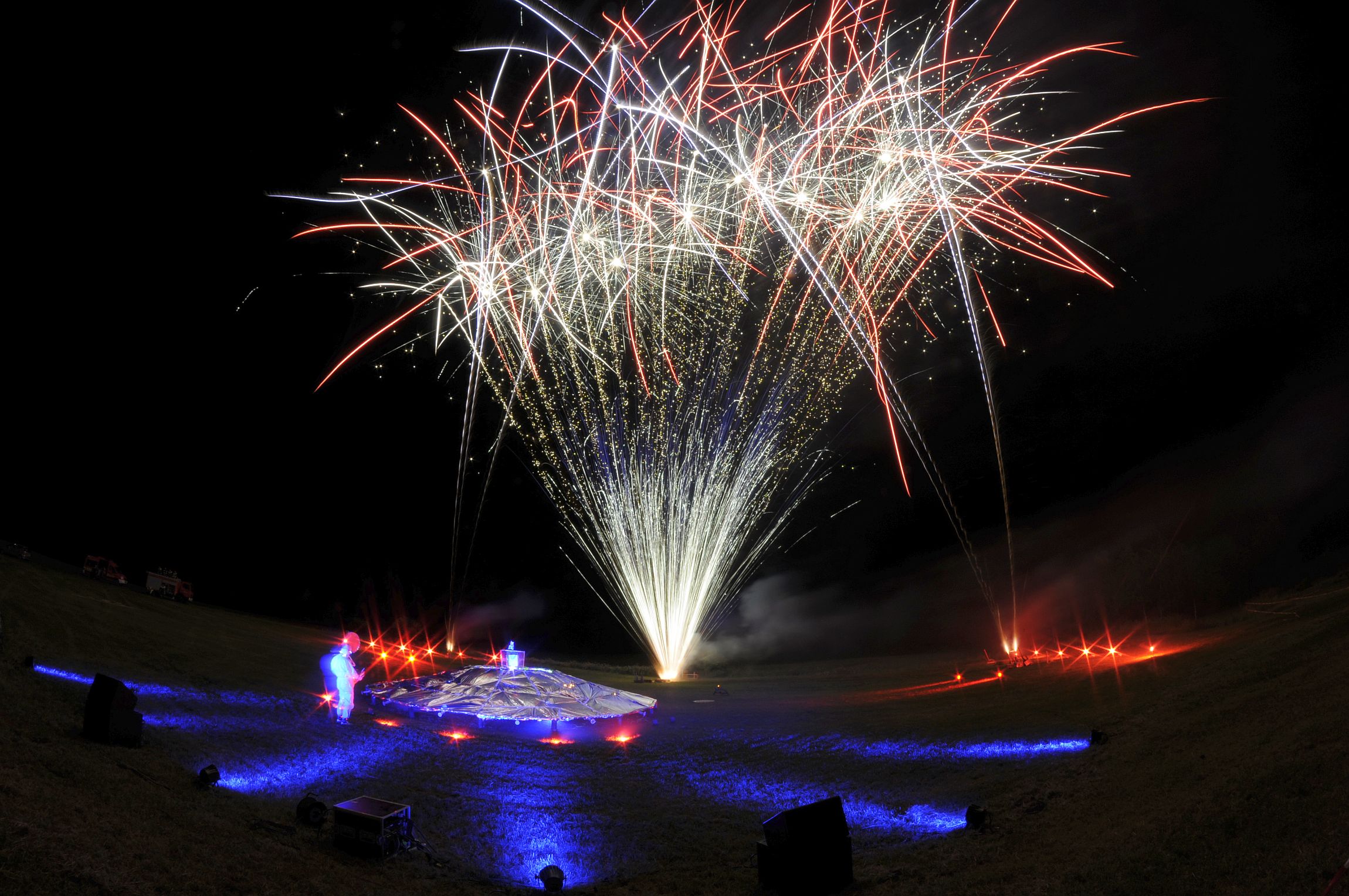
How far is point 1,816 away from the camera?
7.06 metres

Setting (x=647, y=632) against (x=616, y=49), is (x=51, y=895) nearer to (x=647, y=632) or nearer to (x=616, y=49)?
(x=616, y=49)

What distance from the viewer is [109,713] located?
10219 millimetres

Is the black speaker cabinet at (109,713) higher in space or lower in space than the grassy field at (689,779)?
higher

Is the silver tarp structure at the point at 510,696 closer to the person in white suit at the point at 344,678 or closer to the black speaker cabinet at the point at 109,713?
the person in white suit at the point at 344,678

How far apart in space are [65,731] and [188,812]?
8.90 ft

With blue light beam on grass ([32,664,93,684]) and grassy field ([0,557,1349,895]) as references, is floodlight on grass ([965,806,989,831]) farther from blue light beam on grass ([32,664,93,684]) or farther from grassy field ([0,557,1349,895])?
blue light beam on grass ([32,664,93,684])

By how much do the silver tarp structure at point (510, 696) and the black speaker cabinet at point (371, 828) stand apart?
24.4 ft

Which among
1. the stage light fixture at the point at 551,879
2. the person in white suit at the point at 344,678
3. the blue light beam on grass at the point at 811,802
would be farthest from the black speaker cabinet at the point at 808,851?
the person in white suit at the point at 344,678

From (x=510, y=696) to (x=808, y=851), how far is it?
424 inches

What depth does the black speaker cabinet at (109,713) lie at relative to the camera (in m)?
10.2

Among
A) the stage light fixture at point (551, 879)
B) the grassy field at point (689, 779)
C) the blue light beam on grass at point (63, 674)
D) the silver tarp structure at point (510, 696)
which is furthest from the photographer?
the silver tarp structure at point (510, 696)

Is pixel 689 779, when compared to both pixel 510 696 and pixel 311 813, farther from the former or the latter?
pixel 311 813

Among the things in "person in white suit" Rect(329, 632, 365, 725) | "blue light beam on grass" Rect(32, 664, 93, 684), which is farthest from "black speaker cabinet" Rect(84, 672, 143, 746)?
"person in white suit" Rect(329, 632, 365, 725)

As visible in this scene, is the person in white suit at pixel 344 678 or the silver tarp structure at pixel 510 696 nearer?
the person in white suit at pixel 344 678
